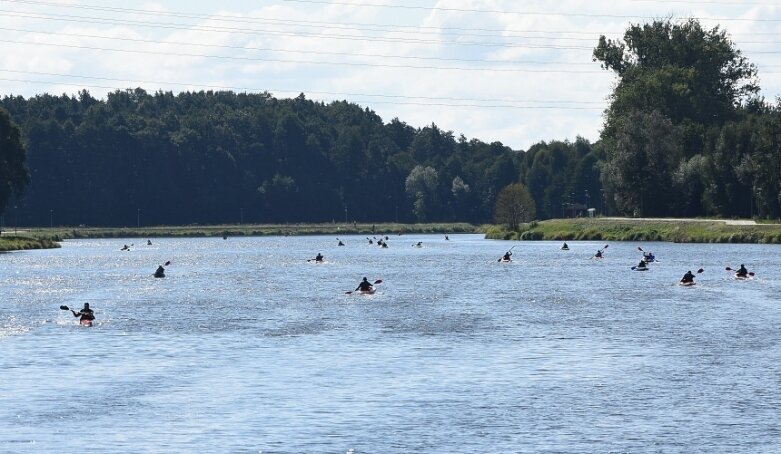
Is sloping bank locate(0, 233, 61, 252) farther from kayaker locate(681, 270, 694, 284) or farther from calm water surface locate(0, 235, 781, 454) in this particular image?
kayaker locate(681, 270, 694, 284)

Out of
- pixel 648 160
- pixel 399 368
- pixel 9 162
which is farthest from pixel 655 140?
pixel 399 368

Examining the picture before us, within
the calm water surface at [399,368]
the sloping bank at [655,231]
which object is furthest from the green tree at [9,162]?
the sloping bank at [655,231]

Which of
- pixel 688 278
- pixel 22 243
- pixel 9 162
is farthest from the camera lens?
pixel 22 243

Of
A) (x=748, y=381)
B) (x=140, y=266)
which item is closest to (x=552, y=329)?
(x=748, y=381)

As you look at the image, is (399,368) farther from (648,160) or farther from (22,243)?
(648,160)

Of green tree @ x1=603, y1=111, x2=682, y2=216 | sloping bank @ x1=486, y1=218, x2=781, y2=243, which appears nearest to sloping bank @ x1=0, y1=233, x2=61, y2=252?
sloping bank @ x1=486, y1=218, x2=781, y2=243

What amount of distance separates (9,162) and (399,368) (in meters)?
119

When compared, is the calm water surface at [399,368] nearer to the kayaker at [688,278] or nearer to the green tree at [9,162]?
the kayaker at [688,278]

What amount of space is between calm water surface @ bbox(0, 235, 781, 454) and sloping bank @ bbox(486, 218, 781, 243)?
195 ft

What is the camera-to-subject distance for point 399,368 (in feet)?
155

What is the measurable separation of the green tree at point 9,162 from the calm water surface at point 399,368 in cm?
6672

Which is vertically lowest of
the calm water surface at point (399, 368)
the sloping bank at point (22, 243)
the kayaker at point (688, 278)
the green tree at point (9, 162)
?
the calm water surface at point (399, 368)

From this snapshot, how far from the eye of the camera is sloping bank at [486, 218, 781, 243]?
148m

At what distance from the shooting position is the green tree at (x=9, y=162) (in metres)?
156
